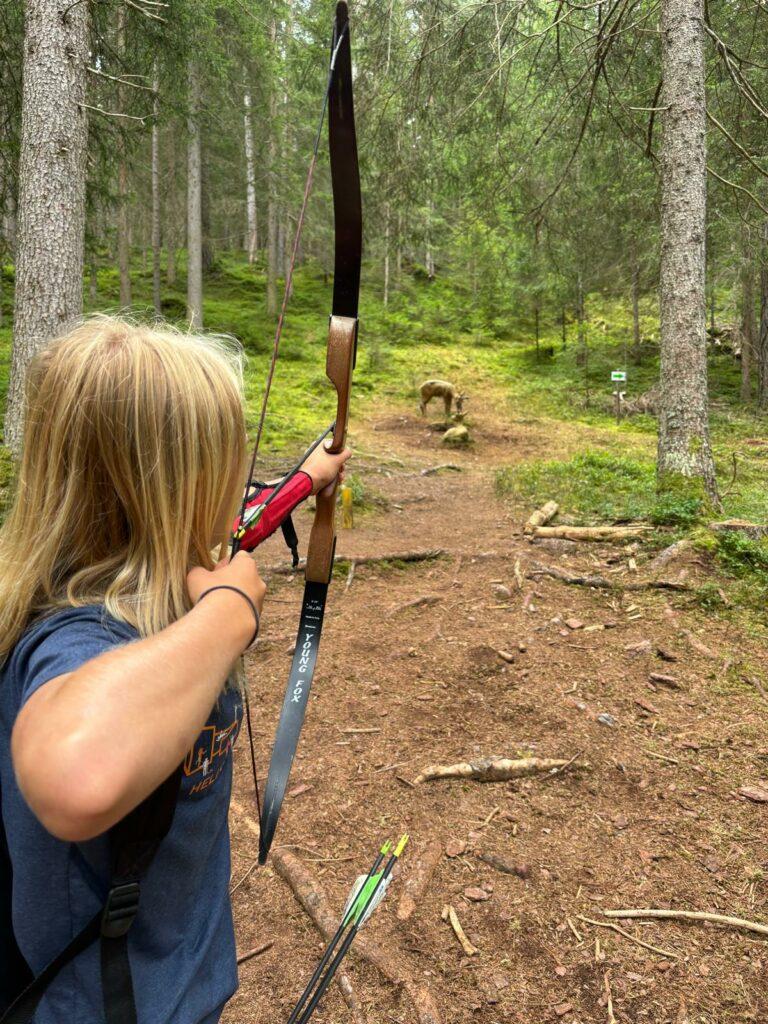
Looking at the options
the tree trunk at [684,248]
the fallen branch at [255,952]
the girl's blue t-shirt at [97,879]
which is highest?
the tree trunk at [684,248]

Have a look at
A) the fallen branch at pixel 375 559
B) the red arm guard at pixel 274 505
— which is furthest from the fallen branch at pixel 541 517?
the red arm guard at pixel 274 505

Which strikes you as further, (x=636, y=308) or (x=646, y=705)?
(x=636, y=308)

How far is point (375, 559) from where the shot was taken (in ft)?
18.2

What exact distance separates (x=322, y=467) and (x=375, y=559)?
13.2 feet

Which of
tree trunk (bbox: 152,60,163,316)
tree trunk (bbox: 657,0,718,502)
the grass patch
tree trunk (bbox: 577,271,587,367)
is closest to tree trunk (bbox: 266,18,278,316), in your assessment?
tree trunk (bbox: 152,60,163,316)

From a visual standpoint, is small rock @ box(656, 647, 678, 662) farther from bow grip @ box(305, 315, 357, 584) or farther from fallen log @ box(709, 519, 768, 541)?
bow grip @ box(305, 315, 357, 584)

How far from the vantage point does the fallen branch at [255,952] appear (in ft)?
6.60

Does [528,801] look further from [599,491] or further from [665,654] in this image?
[599,491]

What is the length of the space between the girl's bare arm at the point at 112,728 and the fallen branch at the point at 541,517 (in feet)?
18.5

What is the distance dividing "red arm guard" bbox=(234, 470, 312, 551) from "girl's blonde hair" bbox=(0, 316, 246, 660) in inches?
12.4

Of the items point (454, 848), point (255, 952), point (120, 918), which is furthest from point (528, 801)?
point (120, 918)

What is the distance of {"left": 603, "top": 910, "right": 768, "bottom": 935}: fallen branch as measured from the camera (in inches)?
79.2

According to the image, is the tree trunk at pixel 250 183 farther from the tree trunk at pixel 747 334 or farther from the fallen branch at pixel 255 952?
the fallen branch at pixel 255 952

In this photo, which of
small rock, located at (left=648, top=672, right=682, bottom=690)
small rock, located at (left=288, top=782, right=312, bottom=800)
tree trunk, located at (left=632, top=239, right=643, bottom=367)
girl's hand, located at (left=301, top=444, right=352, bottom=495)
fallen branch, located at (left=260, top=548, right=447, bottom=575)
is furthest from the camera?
tree trunk, located at (left=632, top=239, right=643, bottom=367)
